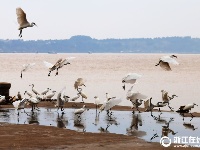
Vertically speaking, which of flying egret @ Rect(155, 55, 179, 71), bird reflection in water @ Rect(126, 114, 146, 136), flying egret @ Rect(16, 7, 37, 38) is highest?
flying egret @ Rect(16, 7, 37, 38)

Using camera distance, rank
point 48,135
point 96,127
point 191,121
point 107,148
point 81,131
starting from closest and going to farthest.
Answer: point 107,148, point 48,135, point 81,131, point 96,127, point 191,121

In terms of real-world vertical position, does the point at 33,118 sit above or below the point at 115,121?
above

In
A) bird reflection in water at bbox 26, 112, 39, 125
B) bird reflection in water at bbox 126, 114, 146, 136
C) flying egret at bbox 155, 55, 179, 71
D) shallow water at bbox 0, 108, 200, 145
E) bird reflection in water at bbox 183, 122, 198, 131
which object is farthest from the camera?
bird reflection in water at bbox 26, 112, 39, 125

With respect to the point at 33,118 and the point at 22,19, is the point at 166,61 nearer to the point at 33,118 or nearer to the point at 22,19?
the point at 22,19

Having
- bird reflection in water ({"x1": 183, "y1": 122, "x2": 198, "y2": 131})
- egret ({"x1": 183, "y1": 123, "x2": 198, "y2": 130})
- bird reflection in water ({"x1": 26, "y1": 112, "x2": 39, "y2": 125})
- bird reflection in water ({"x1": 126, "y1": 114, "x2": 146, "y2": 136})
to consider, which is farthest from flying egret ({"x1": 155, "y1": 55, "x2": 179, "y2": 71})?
bird reflection in water ({"x1": 26, "y1": 112, "x2": 39, "y2": 125})

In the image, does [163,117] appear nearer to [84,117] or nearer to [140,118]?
[140,118]

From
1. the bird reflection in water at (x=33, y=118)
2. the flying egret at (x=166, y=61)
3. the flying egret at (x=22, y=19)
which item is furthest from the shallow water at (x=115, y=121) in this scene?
the flying egret at (x=22, y=19)

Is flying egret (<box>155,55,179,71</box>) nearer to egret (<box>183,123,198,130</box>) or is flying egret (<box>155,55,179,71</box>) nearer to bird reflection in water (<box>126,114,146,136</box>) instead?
bird reflection in water (<box>126,114,146,136</box>)

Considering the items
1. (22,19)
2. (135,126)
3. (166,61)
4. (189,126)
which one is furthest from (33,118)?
(166,61)

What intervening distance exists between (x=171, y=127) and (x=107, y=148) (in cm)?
535

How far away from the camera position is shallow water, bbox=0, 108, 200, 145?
16.6 metres

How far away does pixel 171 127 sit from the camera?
58.4ft

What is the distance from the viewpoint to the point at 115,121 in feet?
63.0

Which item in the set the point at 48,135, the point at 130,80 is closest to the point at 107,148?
the point at 48,135
